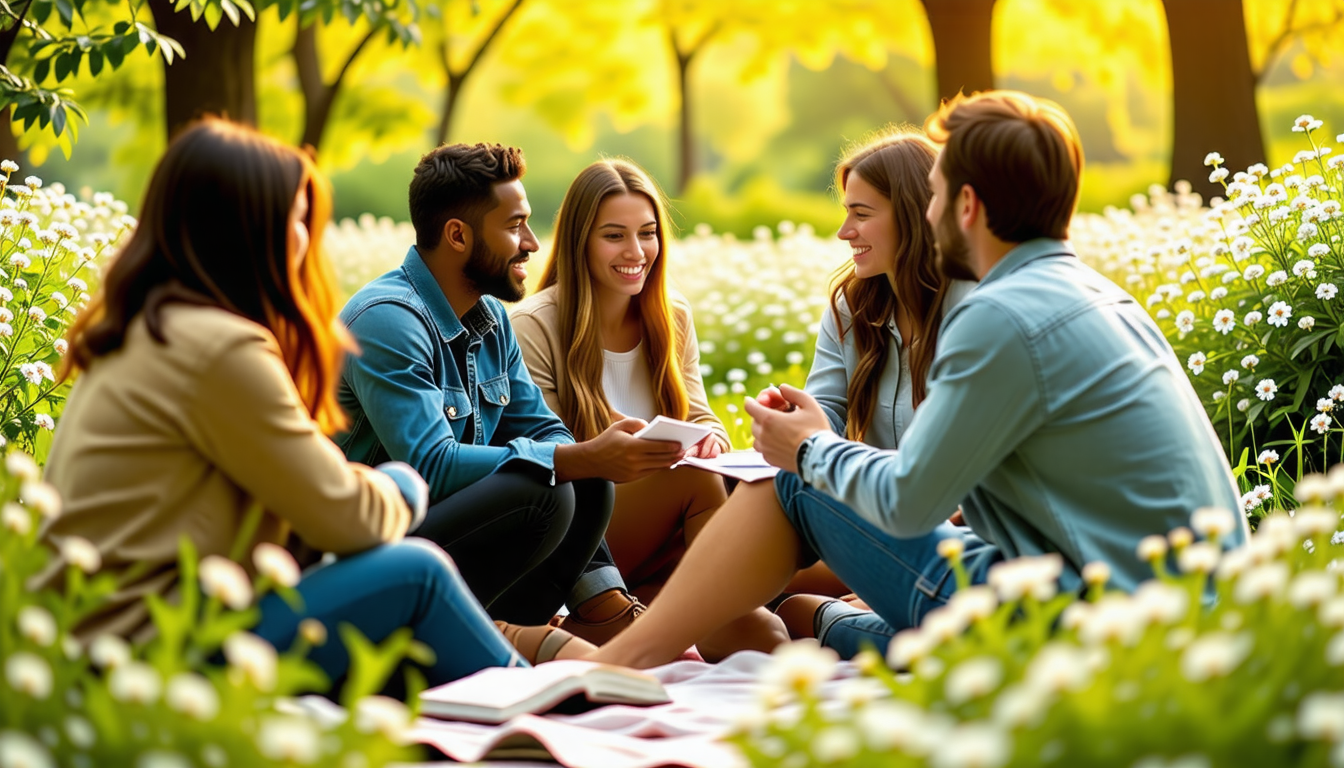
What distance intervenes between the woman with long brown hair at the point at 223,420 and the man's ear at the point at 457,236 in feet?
4.26

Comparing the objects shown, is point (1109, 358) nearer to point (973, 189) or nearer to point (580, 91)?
point (973, 189)

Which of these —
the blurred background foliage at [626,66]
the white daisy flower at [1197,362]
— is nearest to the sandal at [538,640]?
the white daisy flower at [1197,362]

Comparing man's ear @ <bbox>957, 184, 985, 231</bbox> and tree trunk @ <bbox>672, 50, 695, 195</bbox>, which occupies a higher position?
man's ear @ <bbox>957, 184, 985, 231</bbox>

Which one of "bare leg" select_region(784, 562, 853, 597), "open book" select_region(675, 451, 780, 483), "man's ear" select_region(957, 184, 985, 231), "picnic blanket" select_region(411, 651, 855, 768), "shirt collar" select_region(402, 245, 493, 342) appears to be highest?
"man's ear" select_region(957, 184, 985, 231)

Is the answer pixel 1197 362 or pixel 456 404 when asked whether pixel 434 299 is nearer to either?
pixel 456 404

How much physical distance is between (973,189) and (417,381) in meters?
1.62

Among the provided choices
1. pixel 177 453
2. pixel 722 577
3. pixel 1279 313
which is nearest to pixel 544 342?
pixel 722 577

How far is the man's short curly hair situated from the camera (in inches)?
158

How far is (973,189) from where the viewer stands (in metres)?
2.82

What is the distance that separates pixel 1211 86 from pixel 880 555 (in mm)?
8356

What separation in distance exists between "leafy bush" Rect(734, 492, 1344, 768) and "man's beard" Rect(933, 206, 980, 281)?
36.6 inches

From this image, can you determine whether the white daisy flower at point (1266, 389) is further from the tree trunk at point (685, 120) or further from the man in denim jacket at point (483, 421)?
the tree trunk at point (685, 120)

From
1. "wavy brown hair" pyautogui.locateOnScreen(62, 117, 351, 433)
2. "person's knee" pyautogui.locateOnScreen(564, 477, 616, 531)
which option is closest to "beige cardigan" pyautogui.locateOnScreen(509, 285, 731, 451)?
"person's knee" pyautogui.locateOnScreen(564, 477, 616, 531)

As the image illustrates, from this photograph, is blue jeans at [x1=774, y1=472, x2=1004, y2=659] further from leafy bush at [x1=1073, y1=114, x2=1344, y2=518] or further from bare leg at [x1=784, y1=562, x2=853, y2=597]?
leafy bush at [x1=1073, y1=114, x2=1344, y2=518]
